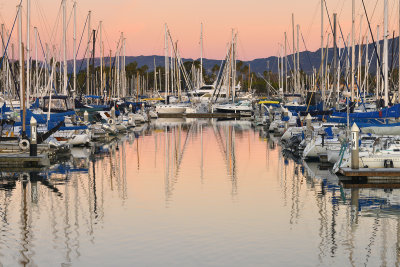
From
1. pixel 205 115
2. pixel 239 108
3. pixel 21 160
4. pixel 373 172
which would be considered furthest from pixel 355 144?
pixel 205 115

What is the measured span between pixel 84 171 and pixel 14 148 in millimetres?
4397

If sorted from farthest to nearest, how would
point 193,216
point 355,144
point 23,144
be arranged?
point 23,144 < point 355,144 < point 193,216

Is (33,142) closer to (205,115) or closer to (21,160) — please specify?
(21,160)

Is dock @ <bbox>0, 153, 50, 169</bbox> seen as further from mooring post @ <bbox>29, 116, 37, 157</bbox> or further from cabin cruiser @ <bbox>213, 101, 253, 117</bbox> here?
cabin cruiser @ <bbox>213, 101, 253, 117</bbox>

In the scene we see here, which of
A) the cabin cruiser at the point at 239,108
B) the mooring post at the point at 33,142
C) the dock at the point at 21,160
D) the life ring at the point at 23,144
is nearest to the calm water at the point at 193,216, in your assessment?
the dock at the point at 21,160

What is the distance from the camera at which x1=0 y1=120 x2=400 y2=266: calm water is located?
18562 mm

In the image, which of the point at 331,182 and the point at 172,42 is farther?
the point at 172,42

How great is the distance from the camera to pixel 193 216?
945 inches

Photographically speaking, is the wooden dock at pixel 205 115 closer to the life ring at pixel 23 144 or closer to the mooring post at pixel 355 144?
the life ring at pixel 23 144

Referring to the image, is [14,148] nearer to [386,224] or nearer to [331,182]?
[331,182]

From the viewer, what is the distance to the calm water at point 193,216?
18562 mm

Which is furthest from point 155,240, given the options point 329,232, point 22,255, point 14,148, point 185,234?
point 14,148

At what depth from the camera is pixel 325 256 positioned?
18.5 metres

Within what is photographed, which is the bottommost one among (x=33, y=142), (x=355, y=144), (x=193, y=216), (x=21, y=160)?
(x=193, y=216)
